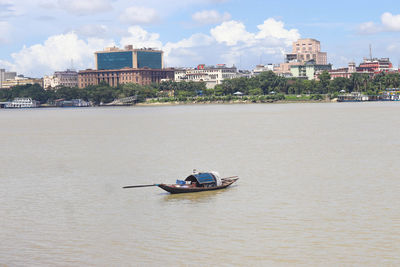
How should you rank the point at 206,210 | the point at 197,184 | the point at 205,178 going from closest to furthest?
1. the point at 206,210
2. the point at 197,184
3. the point at 205,178

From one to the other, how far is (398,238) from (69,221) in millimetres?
11621

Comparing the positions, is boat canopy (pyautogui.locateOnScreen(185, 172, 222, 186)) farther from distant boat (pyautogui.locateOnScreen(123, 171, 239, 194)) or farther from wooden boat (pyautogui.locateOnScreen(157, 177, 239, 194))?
wooden boat (pyautogui.locateOnScreen(157, 177, 239, 194))

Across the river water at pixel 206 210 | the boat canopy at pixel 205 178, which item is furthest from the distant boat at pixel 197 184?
the river water at pixel 206 210

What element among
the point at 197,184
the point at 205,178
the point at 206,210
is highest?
the point at 205,178

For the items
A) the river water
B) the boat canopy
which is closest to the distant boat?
the boat canopy

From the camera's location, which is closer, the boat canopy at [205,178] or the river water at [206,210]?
the river water at [206,210]

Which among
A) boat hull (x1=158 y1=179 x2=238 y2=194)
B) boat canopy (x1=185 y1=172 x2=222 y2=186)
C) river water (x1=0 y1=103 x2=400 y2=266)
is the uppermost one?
boat canopy (x1=185 y1=172 x2=222 y2=186)

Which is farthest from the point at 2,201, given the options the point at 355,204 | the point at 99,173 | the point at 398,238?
the point at 398,238

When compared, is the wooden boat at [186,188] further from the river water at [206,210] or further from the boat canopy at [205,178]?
the river water at [206,210]

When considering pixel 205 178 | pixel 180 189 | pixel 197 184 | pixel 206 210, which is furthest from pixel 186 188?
pixel 206 210

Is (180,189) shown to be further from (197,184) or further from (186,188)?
(197,184)

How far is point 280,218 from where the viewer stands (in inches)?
902

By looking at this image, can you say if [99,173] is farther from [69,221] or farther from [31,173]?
[69,221]

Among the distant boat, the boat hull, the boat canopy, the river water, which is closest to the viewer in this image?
the river water
